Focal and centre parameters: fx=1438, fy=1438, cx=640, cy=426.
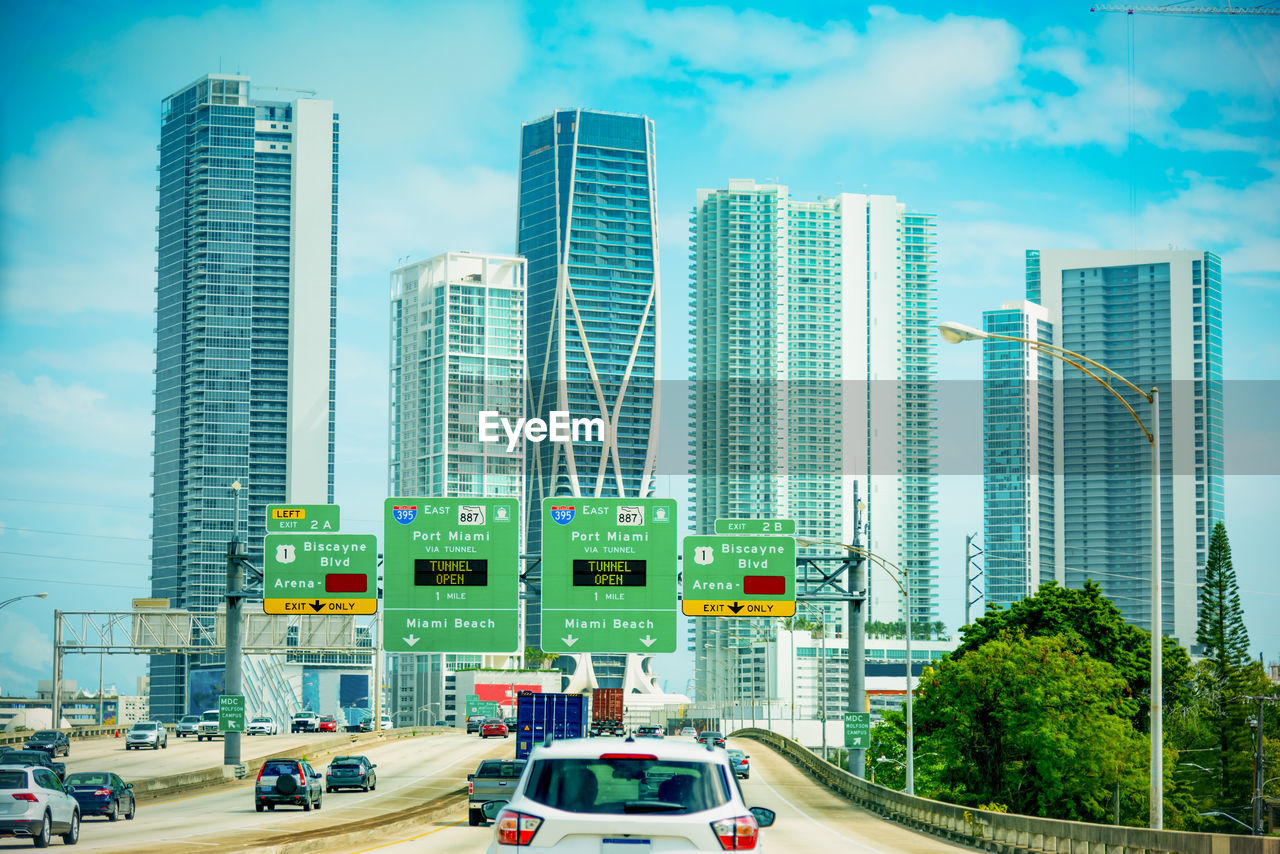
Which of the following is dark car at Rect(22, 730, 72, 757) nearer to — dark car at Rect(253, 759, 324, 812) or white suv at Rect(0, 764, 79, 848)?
dark car at Rect(253, 759, 324, 812)

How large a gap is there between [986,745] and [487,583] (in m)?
30.6

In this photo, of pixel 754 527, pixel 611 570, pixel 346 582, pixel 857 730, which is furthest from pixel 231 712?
pixel 857 730

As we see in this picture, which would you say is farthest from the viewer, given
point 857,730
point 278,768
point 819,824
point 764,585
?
point 857,730

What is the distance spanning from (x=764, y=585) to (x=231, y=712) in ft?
78.5

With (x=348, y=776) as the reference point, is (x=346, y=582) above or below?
above

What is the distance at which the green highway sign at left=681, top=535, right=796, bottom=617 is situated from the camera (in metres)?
54.7

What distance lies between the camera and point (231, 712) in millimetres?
61344

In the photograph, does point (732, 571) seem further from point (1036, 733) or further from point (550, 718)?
point (1036, 733)

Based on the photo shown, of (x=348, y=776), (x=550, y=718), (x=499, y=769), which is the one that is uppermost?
(x=499, y=769)

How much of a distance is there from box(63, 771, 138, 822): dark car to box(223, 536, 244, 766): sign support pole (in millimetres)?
17228

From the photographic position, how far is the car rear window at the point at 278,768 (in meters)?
45.3

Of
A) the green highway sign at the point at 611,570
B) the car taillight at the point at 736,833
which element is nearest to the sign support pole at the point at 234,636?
the green highway sign at the point at 611,570

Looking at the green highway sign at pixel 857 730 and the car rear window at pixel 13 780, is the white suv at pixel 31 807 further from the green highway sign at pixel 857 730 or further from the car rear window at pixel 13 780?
the green highway sign at pixel 857 730

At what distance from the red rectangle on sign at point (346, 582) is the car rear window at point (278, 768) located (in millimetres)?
8937
